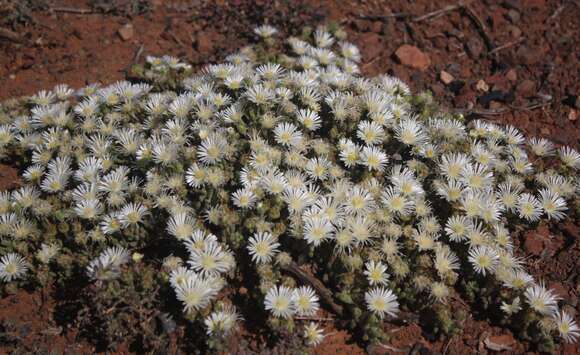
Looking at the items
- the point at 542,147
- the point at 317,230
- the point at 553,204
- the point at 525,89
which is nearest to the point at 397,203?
the point at 317,230

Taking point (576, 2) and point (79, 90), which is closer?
point (79, 90)

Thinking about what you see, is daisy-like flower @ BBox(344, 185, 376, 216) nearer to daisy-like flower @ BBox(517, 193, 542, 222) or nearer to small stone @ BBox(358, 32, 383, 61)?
daisy-like flower @ BBox(517, 193, 542, 222)

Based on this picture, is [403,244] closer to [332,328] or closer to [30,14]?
[332,328]

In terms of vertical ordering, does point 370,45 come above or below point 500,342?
above

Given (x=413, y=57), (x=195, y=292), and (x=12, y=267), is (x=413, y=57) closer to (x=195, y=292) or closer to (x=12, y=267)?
(x=195, y=292)

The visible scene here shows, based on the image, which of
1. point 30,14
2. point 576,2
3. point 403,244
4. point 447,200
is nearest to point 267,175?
point 403,244

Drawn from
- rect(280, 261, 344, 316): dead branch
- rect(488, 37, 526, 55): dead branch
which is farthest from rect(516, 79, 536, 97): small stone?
rect(280, 261, 344, 316): dead branch

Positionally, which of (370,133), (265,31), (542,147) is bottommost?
(370,133)

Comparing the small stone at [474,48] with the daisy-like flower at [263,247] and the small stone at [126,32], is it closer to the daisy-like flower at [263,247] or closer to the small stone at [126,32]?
the daisy-like flower at [263,247]
